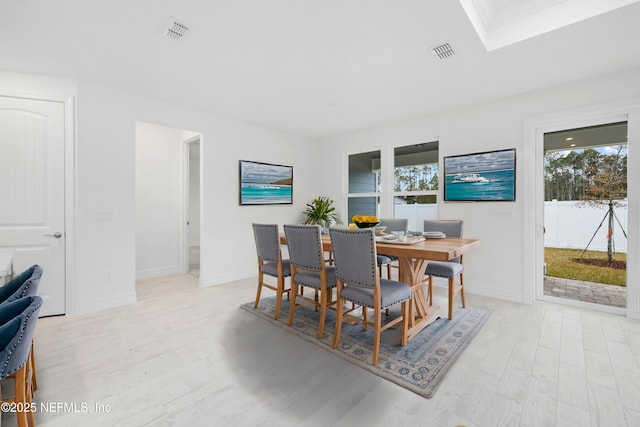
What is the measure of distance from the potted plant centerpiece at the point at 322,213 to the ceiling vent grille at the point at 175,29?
355cm

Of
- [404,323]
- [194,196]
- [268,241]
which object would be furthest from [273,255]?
[194,196]

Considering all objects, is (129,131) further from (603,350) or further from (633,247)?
(633,247)

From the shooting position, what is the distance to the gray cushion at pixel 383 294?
223 centimetres

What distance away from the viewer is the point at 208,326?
9.35 ft

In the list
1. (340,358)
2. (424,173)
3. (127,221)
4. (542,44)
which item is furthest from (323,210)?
(542,44)

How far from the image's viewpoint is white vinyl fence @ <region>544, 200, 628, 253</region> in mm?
3189

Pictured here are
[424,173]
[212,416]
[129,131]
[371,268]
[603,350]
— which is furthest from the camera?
[424,173]

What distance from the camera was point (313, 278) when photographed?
280 centimetres

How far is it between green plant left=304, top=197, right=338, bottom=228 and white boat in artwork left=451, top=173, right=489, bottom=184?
222 centimetres

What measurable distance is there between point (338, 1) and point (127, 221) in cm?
324

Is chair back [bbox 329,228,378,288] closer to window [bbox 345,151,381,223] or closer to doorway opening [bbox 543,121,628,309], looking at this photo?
doorway opening [bbox 543,121,628,309]

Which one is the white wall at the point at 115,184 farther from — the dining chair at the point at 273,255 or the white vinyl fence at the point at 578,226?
the white vinyl fence at the point at 578,226

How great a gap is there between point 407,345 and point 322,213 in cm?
329

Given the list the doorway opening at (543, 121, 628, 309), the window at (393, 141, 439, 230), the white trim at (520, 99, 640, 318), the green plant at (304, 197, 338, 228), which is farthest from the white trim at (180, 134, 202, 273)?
the doorway opening at (543, 121, 628, 309)
